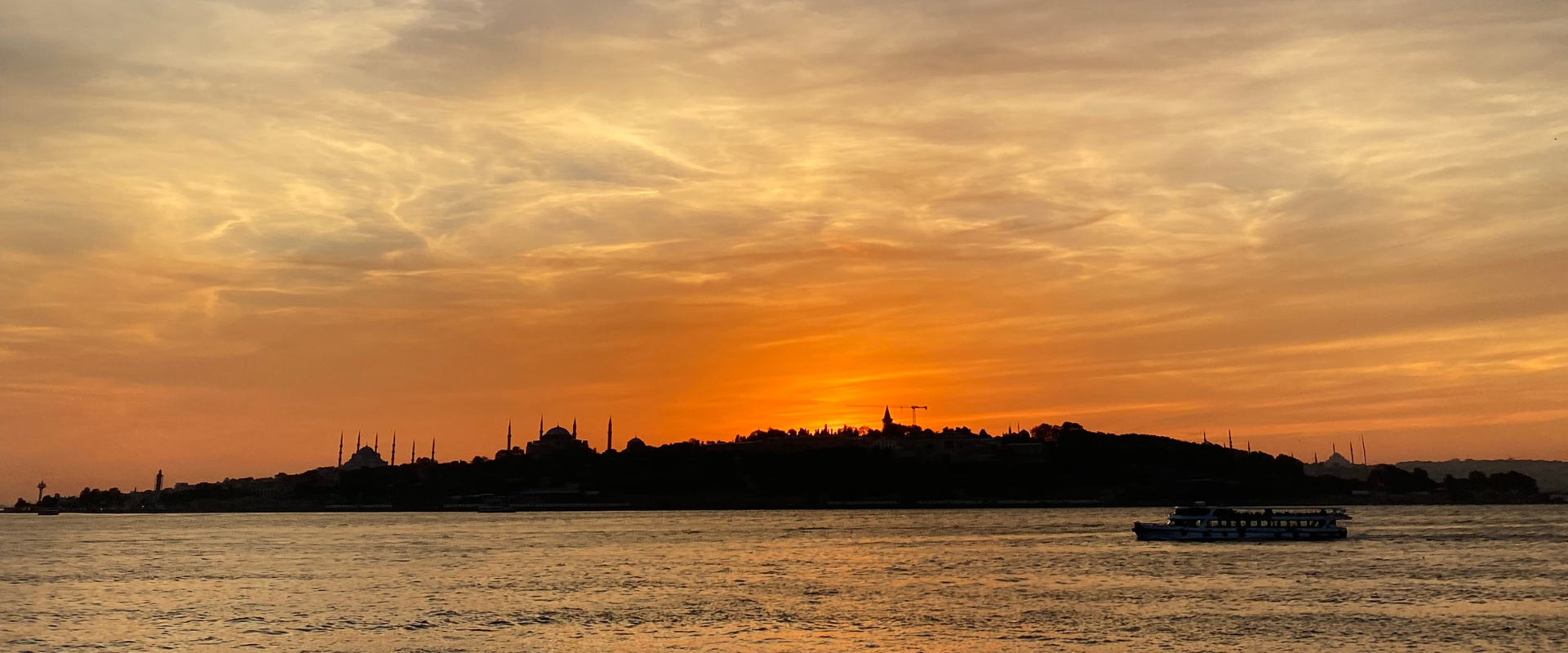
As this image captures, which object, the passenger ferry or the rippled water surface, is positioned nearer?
the rippled water surface

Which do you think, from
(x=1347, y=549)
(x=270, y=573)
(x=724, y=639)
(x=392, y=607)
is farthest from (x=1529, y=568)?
(x=270, y=573)

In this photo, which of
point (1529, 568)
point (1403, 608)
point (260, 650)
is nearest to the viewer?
point (260, 650)

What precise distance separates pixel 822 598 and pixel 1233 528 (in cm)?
7974

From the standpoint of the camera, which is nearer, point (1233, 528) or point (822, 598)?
point (822, 598)

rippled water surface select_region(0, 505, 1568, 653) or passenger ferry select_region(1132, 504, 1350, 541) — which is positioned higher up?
passenger ferry select_region(1132, 504, 1350, 541)

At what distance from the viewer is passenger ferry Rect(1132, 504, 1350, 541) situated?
155 m

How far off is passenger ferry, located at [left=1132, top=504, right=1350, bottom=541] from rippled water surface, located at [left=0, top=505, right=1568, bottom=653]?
435cm

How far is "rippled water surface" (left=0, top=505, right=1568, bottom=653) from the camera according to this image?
73.7m

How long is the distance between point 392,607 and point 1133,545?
88716mm

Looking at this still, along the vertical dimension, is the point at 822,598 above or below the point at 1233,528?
below

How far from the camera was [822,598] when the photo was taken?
311 feet

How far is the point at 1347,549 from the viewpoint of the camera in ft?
457

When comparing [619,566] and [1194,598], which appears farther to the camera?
[619,566]

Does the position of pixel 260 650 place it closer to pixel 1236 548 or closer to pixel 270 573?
pixel 270 573
